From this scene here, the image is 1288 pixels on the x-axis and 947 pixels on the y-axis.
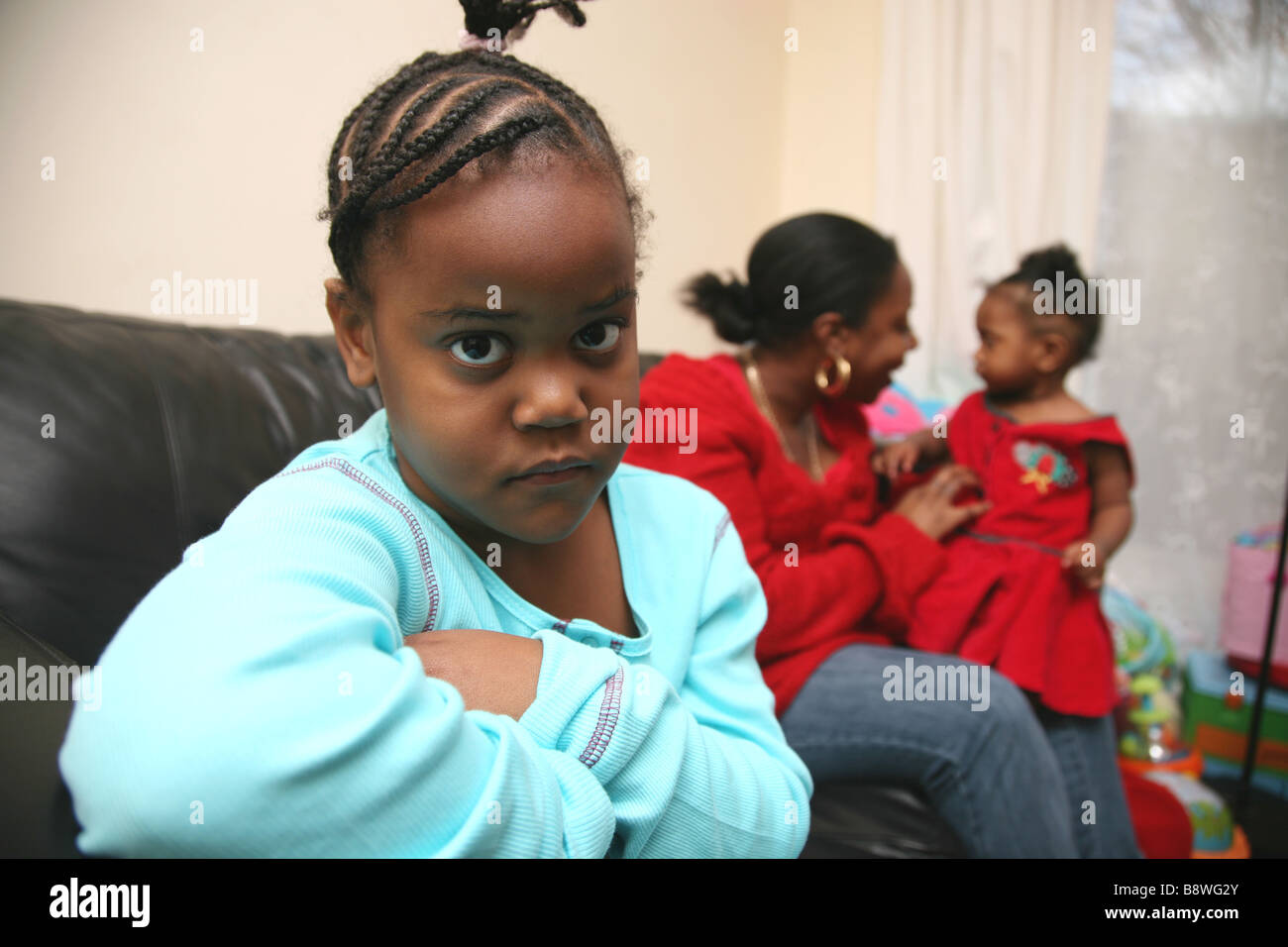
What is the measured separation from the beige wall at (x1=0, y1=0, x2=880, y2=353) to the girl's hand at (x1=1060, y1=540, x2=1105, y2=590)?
0.87m

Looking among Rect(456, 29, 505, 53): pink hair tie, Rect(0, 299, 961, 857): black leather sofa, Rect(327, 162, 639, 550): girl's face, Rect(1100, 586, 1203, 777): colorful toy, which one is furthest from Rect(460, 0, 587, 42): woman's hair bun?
Rect(1100, 586, 1203, 777): colorful toy

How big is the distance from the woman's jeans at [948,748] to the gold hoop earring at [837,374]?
418 mm

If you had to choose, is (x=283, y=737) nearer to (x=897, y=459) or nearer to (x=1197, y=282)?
(x=897, y=459)

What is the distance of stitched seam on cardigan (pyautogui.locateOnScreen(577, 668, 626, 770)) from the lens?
19.0 inches

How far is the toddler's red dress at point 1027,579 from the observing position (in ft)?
4.08

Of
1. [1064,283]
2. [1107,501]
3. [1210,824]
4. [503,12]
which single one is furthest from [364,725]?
[1210,824]

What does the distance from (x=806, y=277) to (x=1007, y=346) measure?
453 mm

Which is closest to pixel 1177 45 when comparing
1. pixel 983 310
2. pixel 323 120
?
pixel 983 310

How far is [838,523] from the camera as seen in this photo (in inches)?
48.6

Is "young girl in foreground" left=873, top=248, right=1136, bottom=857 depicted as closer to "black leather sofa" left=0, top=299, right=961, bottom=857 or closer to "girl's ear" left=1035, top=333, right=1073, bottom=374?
"girl's ear" left=1035, top=333, right=1073, bottom=374

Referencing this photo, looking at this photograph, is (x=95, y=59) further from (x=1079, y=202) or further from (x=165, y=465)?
(x=1079, y=202)

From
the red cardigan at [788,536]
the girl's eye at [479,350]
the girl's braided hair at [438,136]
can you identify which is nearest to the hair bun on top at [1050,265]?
the red cardigan at [788,536]

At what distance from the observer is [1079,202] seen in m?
2.18
